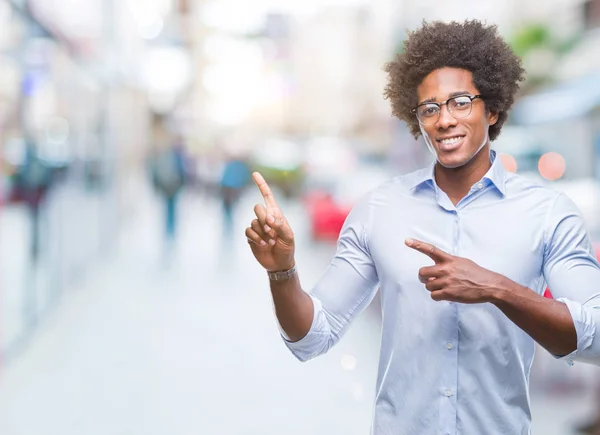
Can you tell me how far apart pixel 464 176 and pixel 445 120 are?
0.15 m

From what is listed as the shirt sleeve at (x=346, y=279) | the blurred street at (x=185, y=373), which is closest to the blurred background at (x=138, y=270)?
the blurred street at (x=185, y=373)

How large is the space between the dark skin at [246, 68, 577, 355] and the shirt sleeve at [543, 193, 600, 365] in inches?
1.0

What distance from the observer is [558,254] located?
1945 millimetres

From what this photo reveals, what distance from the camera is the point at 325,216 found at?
1562 cm

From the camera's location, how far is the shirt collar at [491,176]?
6.69ft

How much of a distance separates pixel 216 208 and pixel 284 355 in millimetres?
19872

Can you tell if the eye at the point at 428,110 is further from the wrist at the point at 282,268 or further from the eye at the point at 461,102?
the wrist at the point at 282,268

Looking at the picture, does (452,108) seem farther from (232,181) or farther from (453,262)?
(232,181)

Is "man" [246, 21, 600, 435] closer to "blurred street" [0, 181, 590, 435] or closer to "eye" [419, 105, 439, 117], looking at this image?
"eye" [419, 105, 439, 117]

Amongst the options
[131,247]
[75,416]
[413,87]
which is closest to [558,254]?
[413,87]

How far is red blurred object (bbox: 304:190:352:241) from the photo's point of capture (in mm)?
15016

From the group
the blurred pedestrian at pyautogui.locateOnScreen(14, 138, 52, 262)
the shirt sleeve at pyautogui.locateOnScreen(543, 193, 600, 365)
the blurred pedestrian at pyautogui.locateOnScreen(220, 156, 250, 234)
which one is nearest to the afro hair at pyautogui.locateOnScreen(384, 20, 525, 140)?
the shirt sleeve at pyautogui.locateOnScreen(543, 193, 600, 365)

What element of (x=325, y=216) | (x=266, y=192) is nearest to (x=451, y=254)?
(x=266, y=192)

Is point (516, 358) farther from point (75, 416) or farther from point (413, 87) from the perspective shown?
point (75, 416)
